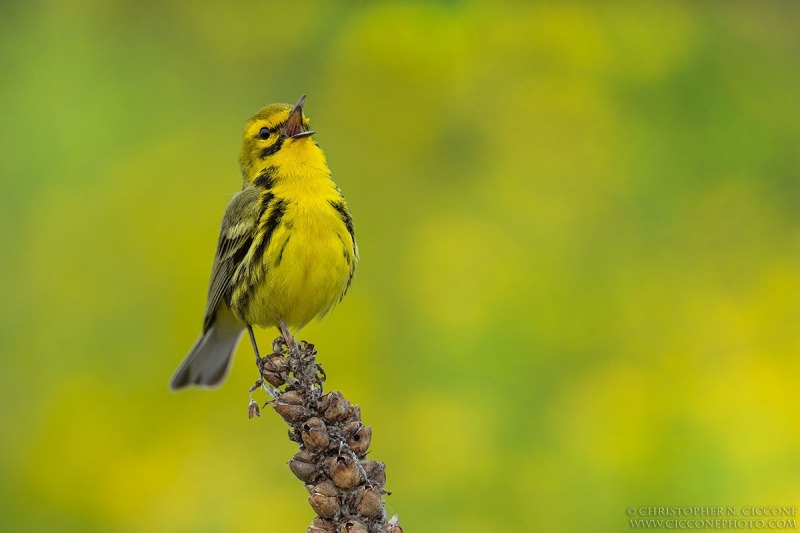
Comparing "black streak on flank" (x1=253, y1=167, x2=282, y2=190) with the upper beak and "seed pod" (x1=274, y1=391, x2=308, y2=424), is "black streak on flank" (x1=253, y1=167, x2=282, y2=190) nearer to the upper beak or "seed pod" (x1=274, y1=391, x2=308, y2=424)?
the upper beak

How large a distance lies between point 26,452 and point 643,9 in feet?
17.7

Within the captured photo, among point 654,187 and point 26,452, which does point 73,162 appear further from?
point 654,187

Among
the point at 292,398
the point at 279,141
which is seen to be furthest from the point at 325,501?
the point at 279,141

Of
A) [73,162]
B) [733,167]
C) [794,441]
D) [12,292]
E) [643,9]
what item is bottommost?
[794,441]

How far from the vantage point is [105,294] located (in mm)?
6582

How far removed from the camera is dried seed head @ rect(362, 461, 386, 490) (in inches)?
112

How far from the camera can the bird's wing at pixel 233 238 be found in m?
4.69

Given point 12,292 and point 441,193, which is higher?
point 441,193

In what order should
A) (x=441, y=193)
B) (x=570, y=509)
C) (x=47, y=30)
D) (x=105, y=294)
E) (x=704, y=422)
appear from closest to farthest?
1. (x=570, y=509)
2. (x=704, y=422)
3. (x=105, y=294)
4. (x=441, y=193)
5. (x=47, y=30)

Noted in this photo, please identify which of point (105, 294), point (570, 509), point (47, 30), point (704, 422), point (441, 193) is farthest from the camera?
point (47, 30)

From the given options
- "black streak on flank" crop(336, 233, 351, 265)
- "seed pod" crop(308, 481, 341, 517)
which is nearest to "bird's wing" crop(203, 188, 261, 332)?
"black streak on flank" crop(336, 233, 351, 265)

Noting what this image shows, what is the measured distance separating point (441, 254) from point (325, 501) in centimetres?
422

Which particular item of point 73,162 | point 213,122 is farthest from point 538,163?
point 73,162

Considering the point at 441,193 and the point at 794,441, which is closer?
the point at 794,441
